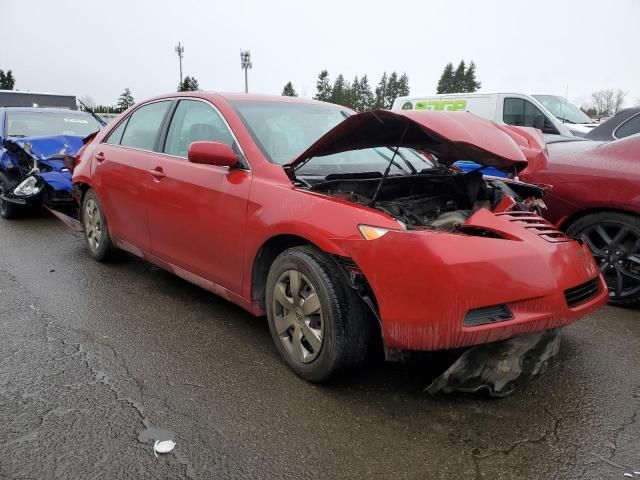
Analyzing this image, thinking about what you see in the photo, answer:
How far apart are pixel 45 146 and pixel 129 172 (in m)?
3.27

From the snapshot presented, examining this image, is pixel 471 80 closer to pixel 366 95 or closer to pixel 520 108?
pixel 366 95

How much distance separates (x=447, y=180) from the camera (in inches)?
130

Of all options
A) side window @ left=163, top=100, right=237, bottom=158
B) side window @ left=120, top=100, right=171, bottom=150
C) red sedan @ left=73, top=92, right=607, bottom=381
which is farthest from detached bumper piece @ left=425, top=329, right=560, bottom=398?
side window @ left=120, top=100, right=171, bottom=150

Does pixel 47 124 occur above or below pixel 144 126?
below

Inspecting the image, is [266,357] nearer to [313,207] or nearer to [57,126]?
[313,207]

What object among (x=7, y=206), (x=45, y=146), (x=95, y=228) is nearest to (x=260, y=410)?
(x=95, y=228)

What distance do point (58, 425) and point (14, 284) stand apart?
2434mm

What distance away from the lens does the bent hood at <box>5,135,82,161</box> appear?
21.2ft

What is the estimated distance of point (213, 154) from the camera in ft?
9.81

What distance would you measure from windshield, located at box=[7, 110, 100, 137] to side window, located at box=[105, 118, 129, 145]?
3.54 metres

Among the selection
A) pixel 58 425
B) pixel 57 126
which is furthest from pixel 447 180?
pixel 57 126

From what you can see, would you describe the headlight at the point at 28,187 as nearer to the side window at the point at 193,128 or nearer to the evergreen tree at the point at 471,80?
the side window at the point at 193,128

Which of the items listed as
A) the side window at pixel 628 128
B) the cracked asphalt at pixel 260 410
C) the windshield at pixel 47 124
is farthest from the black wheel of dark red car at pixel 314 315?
the windshield at pixel 47 124

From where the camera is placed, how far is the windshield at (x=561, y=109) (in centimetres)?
1040
